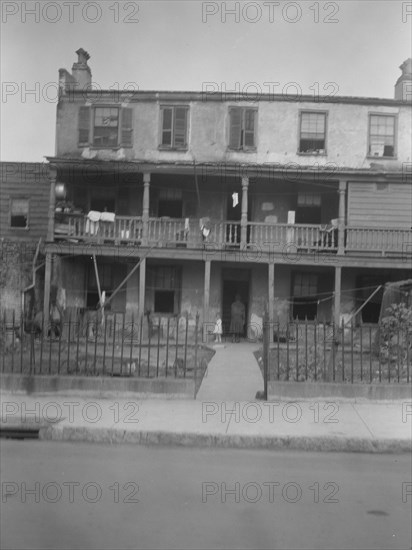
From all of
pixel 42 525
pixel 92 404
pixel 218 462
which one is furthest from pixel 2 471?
pixel 92 404

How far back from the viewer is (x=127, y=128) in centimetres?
2125

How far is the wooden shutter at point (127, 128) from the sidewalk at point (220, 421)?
518 inches

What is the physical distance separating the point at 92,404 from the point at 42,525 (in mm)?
4535

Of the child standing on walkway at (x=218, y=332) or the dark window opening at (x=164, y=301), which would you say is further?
the dark window opening at (x=164, y=301)

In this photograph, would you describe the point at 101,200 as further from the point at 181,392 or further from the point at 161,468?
the point at 161,468

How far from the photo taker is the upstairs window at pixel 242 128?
68.8 ft

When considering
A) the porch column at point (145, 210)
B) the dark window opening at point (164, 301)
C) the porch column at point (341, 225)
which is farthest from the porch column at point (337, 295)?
the porch column at point (145, 210)

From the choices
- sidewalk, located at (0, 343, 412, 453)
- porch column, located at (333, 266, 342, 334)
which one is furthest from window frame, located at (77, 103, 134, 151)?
sidewalk, located at (0, 343, 412, 453)

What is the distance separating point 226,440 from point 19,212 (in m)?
18.8

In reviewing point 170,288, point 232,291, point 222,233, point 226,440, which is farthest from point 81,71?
point 226,440

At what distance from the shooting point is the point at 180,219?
2009 cm

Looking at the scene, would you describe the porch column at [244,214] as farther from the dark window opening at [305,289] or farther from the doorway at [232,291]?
the dark window opening at [305,289]

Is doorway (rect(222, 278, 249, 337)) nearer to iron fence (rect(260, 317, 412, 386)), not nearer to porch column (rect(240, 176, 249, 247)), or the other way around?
porch column (rect(240, 176, 249, 247))

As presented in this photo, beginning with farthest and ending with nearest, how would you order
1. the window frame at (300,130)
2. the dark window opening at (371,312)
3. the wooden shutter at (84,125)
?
the dark window opening at (371,312), the wooden shutter at (84,125), the window frame at (300,130)
